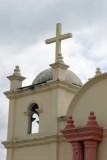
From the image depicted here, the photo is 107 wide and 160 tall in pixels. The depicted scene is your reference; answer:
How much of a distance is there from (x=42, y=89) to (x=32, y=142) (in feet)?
6.07

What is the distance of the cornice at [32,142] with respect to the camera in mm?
14625

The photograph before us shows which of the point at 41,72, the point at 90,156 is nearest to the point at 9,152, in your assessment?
the point at 41,72

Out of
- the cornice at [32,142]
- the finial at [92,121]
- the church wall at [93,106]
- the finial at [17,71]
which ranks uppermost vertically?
the finial at [17,71]

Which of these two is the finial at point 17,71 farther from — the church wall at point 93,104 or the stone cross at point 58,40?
the church wall at point 93,104

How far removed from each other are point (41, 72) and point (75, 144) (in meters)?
3.84

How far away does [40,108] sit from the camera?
15.6 metres

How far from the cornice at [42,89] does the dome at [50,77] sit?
35cm

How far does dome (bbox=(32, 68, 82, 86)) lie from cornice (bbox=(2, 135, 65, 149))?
2161 mm

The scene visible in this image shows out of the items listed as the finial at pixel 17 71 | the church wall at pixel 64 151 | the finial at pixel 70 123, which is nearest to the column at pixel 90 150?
the finial at pixel 70 123

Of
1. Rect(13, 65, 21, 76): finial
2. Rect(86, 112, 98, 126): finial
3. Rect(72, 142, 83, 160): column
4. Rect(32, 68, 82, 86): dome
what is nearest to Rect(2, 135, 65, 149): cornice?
Rect(72, 142, 83, 160): column

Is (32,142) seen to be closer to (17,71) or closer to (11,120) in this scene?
(11,120)

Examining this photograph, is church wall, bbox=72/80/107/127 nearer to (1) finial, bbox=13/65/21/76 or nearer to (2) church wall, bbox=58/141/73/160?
(2) church wall, bbox=58/141/73/160

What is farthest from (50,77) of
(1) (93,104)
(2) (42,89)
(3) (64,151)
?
(3) (64,151)

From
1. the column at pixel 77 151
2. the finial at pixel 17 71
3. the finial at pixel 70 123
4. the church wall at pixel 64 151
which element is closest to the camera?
the column at pixel 77 151
